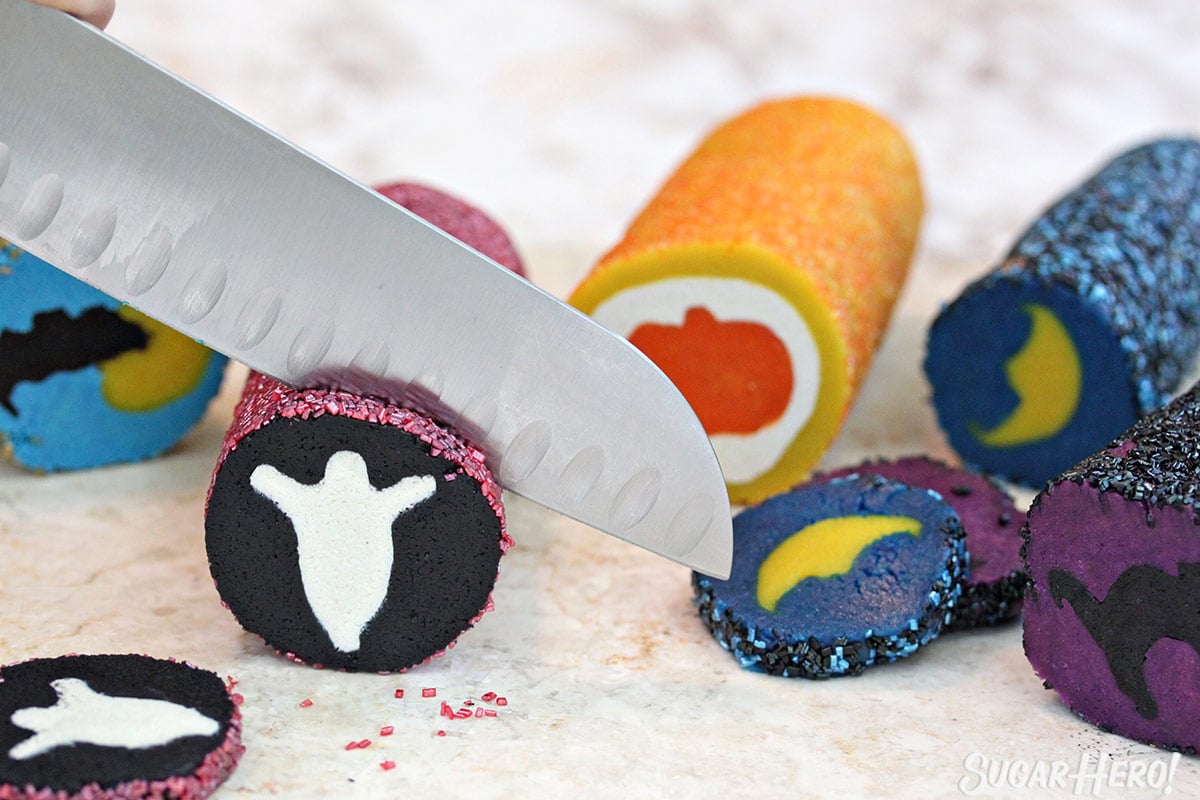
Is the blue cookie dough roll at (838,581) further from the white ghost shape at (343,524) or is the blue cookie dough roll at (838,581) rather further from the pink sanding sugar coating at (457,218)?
the pink sanding sugar coating at (457,218)

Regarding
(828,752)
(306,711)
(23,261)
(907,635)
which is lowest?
(306,711)

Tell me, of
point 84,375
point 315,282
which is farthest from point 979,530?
point 84,375

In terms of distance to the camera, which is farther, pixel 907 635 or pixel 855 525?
pixel 855 525

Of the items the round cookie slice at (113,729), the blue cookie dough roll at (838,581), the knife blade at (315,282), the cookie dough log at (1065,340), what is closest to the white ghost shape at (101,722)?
the round cookie slice at (113,729)

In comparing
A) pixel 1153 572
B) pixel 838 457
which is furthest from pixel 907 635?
pixel 838 457

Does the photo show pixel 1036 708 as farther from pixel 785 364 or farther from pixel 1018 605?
pixel 785 364

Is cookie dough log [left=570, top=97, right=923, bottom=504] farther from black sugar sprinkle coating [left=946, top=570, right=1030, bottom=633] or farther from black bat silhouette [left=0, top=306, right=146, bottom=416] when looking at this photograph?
black bat silhouette [left=0, top=306, right=146, bottom=416]

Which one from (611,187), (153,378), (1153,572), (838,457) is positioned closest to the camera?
(1153,572)
